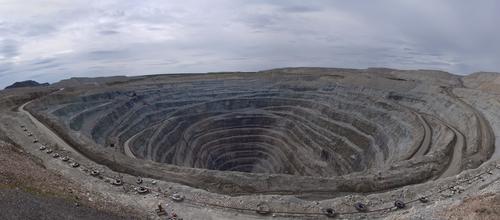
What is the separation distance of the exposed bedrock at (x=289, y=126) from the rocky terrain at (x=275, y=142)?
0.25 m

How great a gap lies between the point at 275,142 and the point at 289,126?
15.3 feet

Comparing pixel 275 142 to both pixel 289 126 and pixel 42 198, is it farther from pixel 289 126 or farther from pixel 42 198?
pixel 42 198

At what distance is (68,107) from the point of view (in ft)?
238

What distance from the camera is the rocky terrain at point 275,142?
32969 millimetres

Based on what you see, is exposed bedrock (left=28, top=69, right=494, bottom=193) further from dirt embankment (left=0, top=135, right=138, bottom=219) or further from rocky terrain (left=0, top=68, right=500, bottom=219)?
dirt embankment (left=0, top=135, right=138, bottom=219)

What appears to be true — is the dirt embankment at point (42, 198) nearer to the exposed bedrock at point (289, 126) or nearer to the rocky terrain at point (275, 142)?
the rocky terrain at point (275, 142)

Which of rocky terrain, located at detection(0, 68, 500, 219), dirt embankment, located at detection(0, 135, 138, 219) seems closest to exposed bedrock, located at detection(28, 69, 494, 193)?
rocky terrain, located at detection(0, 68, 500, 219)

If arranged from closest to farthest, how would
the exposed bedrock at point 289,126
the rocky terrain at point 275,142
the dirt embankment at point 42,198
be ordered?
the dirt embankment at point 42,198
the rocky terrain at point 275,142
the exposed bedrock at point 289,126

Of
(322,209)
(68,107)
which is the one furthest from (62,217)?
(68,107)

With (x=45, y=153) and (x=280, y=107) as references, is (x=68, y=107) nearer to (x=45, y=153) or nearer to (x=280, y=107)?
(x=45, y=153)

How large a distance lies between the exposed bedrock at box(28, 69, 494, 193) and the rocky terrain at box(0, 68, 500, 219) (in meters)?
0.25

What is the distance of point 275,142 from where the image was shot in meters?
89.6

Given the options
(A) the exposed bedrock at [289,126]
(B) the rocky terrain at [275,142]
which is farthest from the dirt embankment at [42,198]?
(A) the exposed bedrock at [289,126]

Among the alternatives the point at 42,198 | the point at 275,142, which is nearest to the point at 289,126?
the point at 275,142
